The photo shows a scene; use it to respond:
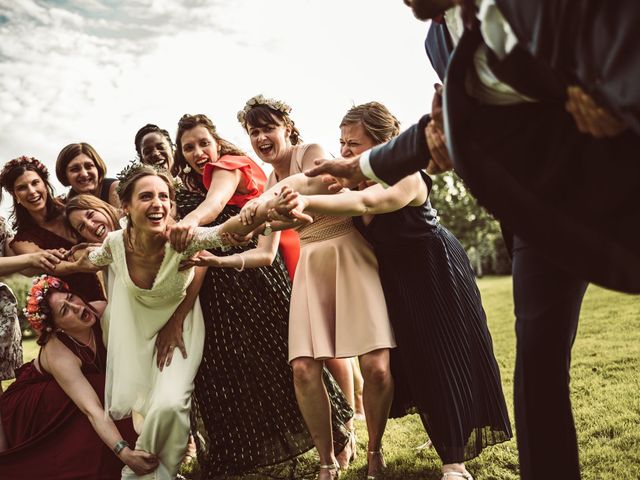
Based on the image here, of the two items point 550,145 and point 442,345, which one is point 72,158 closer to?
point 442,345

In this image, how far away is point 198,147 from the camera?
4711 mm

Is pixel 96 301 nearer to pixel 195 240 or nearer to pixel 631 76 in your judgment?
pixel 195 240

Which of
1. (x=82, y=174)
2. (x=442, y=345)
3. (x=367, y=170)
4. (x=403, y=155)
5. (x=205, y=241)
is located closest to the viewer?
(x=403, y=155)

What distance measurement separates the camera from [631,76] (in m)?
1.34

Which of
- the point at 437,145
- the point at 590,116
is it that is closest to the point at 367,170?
the point at 437,145

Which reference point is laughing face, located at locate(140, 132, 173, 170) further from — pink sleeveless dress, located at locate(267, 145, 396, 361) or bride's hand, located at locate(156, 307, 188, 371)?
pink sleeveless dress, located at locate(267, 145, 396, 361)

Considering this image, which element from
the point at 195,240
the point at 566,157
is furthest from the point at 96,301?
the point at 566,157

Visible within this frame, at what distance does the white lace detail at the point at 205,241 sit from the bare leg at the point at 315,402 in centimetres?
88

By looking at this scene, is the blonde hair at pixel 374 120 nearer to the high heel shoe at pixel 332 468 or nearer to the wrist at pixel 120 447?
the high heel shoe at pixel 332 468

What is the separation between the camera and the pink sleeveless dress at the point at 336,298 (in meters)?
3.92

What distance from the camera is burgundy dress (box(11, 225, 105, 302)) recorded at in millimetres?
4742

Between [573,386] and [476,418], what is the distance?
2.21 meters

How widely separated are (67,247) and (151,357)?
1231 millimetres

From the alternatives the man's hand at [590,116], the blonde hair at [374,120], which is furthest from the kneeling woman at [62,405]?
the man's hand at [590,116]
